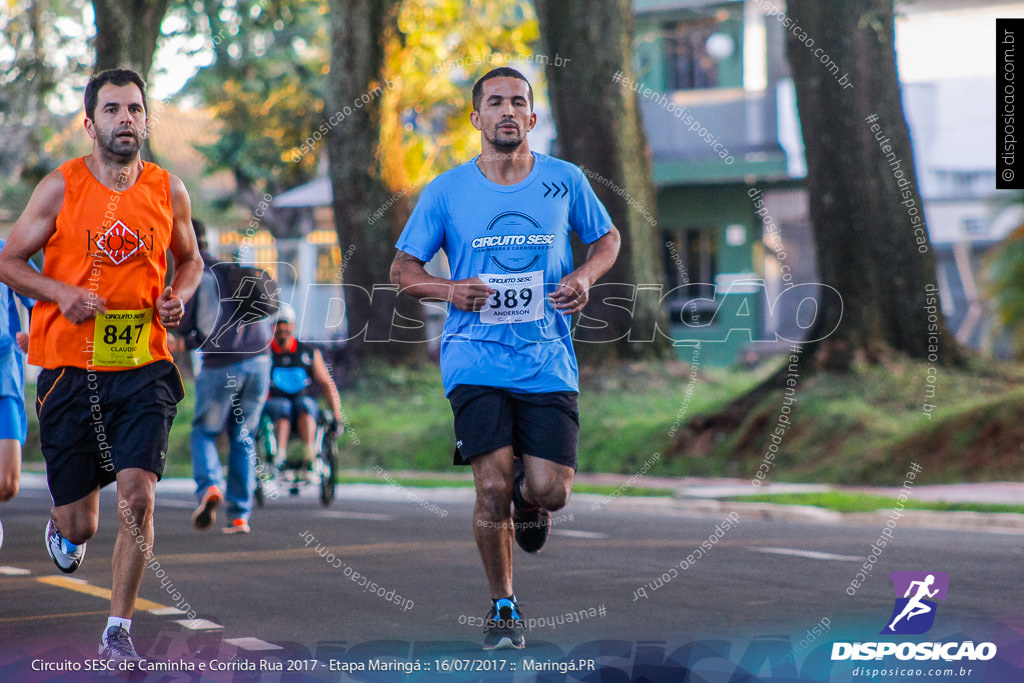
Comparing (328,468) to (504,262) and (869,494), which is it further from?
(504,262)

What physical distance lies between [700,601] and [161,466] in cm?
304

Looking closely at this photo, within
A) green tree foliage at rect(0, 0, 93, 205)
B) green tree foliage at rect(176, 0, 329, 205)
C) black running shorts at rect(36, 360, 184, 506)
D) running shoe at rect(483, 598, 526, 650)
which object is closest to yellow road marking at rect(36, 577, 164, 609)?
black running shorts at rect(36, 360, 184, 506)

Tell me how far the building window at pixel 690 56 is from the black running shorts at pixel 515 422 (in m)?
25.0

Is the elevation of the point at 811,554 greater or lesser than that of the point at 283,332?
lesser

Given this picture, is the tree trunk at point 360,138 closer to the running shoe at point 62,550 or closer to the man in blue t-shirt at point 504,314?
the running shoe at point 62,550

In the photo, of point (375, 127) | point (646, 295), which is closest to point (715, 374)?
point (646, 295)

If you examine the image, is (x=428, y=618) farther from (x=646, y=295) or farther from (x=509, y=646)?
(x=646, y=295)

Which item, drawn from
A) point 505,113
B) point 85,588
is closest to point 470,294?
point 505,113

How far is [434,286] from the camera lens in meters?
6.54

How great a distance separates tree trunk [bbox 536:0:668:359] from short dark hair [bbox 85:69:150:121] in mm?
13204

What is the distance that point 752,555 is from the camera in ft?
34.1

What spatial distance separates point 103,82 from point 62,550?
1960mm

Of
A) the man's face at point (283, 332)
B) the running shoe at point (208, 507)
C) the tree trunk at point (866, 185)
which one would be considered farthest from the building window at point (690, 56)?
the running shoe at point (208, 507)

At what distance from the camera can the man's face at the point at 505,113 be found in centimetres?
660
